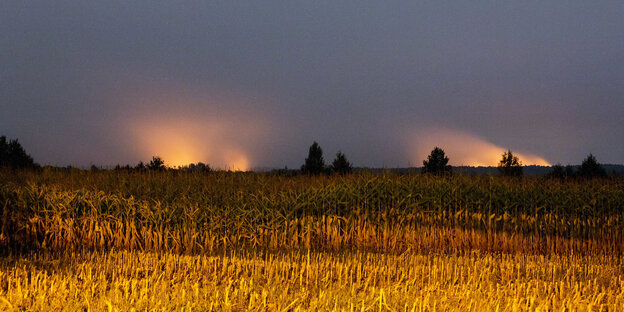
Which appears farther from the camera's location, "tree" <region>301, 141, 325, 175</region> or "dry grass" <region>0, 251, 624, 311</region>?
"tree" <region>301, 141, 325, 175</region>

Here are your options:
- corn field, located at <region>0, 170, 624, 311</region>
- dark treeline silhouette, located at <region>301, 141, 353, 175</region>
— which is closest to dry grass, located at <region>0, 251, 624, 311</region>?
corn field, located at <region>0, 170, 624, 311</region>

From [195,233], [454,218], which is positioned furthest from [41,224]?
[454,218]

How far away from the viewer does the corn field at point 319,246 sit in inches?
267

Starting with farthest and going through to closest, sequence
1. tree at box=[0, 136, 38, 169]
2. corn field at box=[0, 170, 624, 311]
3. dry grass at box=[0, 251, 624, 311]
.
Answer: tree at box=[0, 136, 38, 169] → corn field at box=[0, 170, 624, 311] → dry grass at box=[0, 251, 624, 311]

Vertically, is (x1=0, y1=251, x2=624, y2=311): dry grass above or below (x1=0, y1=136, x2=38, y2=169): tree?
below

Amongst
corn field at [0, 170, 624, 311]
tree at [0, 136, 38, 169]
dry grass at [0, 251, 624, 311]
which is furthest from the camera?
tree at [0, 136, 38, 169]

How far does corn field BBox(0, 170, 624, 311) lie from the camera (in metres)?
6.79

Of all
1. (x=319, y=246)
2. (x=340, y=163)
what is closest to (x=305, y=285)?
(x=319, y=246)

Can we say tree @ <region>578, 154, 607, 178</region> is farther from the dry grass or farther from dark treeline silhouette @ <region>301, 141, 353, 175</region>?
the dry grass

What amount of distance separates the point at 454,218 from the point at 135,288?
1055 cm

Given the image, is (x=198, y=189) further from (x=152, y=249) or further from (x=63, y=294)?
(x=63, y=294)

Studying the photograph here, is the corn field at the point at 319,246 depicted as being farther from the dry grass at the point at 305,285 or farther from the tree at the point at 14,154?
the tree at the point at 14,154

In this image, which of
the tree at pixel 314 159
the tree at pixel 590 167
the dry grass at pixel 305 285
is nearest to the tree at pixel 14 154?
the tree at pixel 314 159

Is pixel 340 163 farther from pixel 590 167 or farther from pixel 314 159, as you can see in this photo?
pixel 590 167
